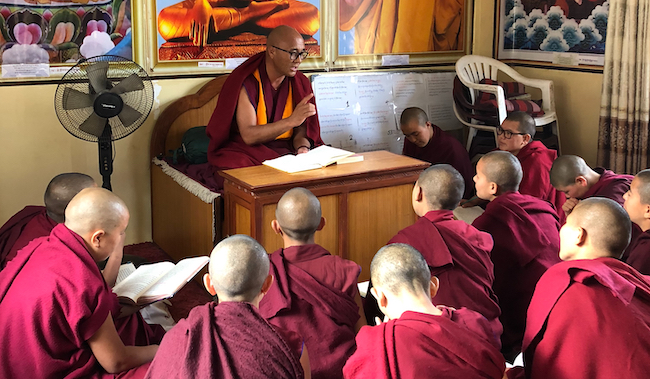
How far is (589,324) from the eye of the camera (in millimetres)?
1877

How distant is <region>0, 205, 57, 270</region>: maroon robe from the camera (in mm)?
2863

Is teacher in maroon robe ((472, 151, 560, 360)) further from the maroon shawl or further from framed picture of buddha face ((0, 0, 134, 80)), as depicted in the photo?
framed picture of buddha face ((0, 0, 134, 80))

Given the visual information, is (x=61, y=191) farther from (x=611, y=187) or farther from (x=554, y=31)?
(x=554, y=31)

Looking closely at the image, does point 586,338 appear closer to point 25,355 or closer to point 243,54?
point 25,355

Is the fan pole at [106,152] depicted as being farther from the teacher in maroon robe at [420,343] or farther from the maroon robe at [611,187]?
the maroon robe at [611,187]

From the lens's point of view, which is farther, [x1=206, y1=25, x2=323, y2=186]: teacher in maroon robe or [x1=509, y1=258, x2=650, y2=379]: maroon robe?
[x1=206, y1=25, x2=323, y2=186]: teacher in maroon robe

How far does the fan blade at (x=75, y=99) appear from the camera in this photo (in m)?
3.69

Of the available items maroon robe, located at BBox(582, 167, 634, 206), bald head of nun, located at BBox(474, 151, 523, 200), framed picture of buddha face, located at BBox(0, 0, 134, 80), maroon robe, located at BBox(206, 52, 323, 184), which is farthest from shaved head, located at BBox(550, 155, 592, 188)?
framed picture of buddha face, located at BBox(0, 0, 134, 80)

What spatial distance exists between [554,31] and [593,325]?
4618mm

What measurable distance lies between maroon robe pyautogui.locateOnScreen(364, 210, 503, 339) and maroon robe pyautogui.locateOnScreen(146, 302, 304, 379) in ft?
3.03

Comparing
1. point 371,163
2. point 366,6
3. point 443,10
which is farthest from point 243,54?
point 443,10

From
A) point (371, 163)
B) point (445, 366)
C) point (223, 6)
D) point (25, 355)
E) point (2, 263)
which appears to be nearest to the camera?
point (445, 366)

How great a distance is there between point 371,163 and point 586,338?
2.21m

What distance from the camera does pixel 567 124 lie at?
597 centimetres
